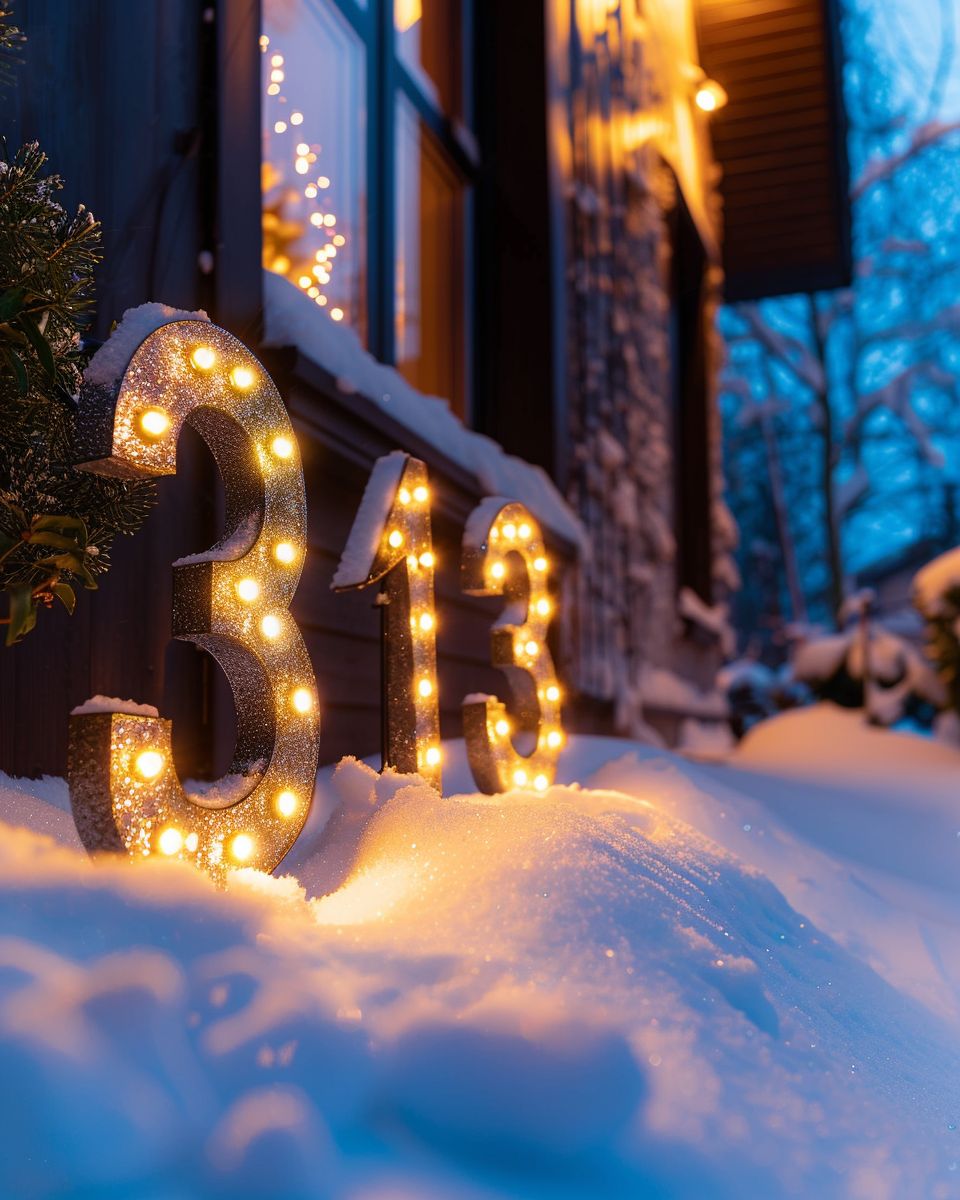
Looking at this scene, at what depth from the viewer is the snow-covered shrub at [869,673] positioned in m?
7.89

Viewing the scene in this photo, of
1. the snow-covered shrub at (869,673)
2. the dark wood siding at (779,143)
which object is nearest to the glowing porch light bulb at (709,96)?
the dark wood siding at (779,143)

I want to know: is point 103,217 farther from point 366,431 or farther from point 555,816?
point 555,816

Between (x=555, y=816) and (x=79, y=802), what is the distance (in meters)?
0.63

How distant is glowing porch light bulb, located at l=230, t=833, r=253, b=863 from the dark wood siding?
773 centimetres

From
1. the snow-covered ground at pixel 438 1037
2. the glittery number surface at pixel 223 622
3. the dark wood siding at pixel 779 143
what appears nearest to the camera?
the snow-covered ground at pixel 438 1037

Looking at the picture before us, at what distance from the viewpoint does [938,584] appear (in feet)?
18.4

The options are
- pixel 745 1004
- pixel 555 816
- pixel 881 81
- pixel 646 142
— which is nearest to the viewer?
pixel 745 1004

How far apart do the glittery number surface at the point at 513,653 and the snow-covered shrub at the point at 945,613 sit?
12.8ft

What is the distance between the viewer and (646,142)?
634cm

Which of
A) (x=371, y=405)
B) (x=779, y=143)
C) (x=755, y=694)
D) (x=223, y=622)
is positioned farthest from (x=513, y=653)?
(x=755, y=694)

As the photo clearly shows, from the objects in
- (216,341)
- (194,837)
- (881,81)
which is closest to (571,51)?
(216,341)

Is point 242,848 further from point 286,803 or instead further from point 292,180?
point 292,180

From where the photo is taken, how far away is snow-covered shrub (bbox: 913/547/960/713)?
5.55m

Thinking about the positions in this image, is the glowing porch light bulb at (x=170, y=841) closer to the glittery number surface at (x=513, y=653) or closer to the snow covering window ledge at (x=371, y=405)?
the glittery number surface at (x=513, y=653)
